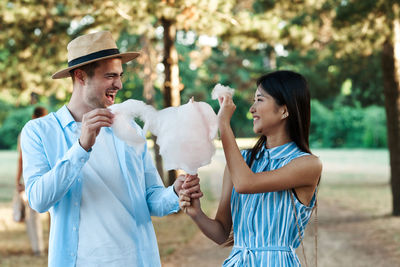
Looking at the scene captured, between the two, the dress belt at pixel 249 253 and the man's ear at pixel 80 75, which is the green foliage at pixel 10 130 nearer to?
the man's ear at pixel 80 75

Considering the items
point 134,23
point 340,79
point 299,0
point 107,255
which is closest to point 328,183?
point 340,79

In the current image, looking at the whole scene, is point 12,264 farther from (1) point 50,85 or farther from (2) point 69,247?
(1) point 50,85

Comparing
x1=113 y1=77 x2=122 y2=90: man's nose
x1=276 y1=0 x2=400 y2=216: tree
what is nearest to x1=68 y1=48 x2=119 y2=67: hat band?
x1=113 y1=77 x2=122 y2=90: man's nose

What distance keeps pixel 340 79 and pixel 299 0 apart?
9.15 meters

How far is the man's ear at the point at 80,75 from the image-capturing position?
2.94 m

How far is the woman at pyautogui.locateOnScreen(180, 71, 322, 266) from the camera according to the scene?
251 centimetres

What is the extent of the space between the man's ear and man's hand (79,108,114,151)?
0.54m

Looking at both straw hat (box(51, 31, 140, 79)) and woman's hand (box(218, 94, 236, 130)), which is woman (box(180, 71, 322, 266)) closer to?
woman's hand (box(218, 94, 236, 130))

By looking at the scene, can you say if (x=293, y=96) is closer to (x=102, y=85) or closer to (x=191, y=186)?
(x=191, y=186)

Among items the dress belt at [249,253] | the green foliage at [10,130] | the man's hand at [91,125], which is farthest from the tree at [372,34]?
the green foliage at [10,130]

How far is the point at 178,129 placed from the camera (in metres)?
2.54

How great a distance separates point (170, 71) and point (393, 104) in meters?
4.96

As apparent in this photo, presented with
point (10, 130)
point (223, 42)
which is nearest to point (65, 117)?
point (223, 42)

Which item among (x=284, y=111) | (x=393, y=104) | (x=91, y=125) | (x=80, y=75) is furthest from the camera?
(x=393, y=104)
